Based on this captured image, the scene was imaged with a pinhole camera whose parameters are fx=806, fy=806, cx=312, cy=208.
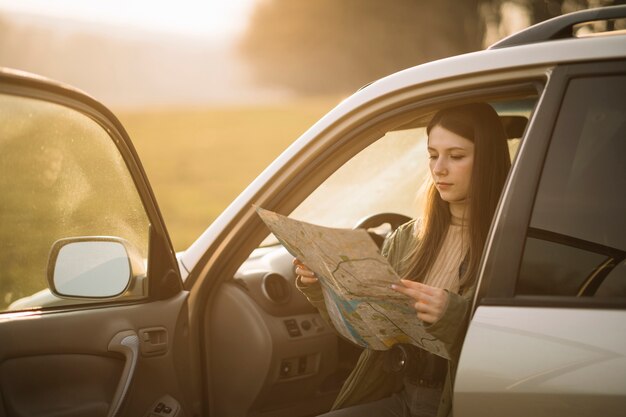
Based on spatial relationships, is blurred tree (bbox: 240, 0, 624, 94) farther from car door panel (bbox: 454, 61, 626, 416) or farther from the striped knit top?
car door panel (bbox: 454, 61, 626, 416)

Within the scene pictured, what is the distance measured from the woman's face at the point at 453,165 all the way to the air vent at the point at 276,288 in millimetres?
771

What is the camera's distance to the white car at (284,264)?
5.90 feet

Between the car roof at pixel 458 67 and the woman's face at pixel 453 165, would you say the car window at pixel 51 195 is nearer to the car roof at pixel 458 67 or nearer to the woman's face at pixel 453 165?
the car roof at pixel 458 67

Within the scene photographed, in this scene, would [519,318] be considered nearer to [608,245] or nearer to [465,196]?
[608,245]

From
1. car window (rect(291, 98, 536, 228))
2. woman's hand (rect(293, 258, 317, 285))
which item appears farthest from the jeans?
car window (rect(291, 98, 536, 228))

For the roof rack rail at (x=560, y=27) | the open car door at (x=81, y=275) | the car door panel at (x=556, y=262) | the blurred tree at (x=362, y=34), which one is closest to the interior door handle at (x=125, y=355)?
the open car door at (x=81, y=275)

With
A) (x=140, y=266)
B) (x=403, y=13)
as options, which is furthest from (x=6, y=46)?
(x=140, y=266)

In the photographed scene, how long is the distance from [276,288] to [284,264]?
0.24 m

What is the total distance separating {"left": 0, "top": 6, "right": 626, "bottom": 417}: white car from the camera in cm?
180

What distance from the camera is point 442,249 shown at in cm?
258

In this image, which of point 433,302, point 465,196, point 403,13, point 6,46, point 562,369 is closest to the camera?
point 562,369

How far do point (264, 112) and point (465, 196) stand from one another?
37022 millimetres

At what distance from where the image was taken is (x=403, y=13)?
76.1ft

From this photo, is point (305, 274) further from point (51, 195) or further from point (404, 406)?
point (51, 195)
